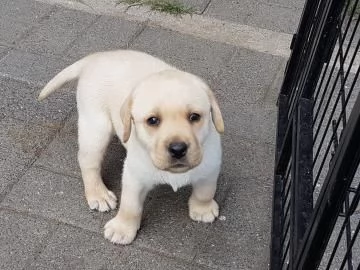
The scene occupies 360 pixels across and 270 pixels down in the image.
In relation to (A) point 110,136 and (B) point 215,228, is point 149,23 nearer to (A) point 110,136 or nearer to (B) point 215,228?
(A) point 110,136

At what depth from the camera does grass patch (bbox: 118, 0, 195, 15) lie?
4.11 m

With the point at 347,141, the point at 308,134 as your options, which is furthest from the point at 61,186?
the point at 347,141

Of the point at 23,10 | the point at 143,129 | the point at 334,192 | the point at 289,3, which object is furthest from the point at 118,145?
the point at 289,3

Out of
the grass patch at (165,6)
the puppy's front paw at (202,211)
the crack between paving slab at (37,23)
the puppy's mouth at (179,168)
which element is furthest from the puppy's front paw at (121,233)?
the grass patch at (165,6)

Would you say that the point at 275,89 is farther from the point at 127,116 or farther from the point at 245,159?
the point at 127,116

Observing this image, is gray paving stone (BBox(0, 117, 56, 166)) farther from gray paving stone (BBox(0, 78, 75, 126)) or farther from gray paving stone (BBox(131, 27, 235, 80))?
gray paving stone (BBox(131, 27, 235, 80))

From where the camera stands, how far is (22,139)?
3.00 metres

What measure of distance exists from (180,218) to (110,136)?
1.41 ft

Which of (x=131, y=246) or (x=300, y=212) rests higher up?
(x=300, y=212)

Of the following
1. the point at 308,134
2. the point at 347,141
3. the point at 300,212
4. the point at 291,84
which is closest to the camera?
the point at 347,141

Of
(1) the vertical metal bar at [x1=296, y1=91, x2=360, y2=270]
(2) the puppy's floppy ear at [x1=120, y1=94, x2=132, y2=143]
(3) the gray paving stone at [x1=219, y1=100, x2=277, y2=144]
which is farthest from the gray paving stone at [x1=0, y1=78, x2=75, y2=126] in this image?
(1) the vertical metal bar at [x1=296, y1=91, x2=360, y2=270]

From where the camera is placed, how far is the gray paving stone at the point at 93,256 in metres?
2.46

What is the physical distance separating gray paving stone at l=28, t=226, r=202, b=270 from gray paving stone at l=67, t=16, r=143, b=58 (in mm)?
1355

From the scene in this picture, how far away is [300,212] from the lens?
214 cm
